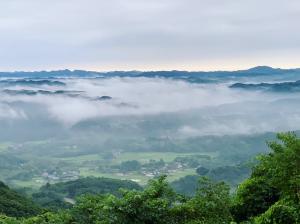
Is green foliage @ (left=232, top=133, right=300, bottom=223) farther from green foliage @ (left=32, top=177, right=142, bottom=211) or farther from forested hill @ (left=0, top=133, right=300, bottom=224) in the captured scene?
green foliage @ (left=32, top=177, right=142, bottom=211)

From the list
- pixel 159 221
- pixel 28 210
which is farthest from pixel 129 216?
pixel 28 210

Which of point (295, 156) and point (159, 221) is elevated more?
point (295, 156)

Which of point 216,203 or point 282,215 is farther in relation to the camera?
point 216,203

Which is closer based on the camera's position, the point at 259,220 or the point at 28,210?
the point at 259,220

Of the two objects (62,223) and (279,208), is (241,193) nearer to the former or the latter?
(279,208)

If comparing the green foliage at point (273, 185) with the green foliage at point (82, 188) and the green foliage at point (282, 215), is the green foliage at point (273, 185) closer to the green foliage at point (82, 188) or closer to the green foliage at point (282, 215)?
the green foliage at point (282, 215)

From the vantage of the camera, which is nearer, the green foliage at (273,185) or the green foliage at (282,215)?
the green foliage at (282,215)

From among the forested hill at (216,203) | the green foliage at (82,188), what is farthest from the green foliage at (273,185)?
the green foliage at (82,188)

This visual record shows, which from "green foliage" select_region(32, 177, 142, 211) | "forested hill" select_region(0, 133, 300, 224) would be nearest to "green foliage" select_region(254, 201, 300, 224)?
"forested hill" select_region(0, 133, 300, 224)

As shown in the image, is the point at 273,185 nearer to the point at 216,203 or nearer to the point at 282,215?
the point at 216,203

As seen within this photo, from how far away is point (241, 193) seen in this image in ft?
90.6

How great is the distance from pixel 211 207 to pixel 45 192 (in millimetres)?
149906

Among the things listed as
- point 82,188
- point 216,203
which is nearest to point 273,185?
point 216,203

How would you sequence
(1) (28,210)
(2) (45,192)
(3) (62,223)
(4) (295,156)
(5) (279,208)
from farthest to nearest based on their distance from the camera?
(2) (45,192) < (1) (28,210) < (3) (62,223) < (4) (295,156) < (5) (279,208)
